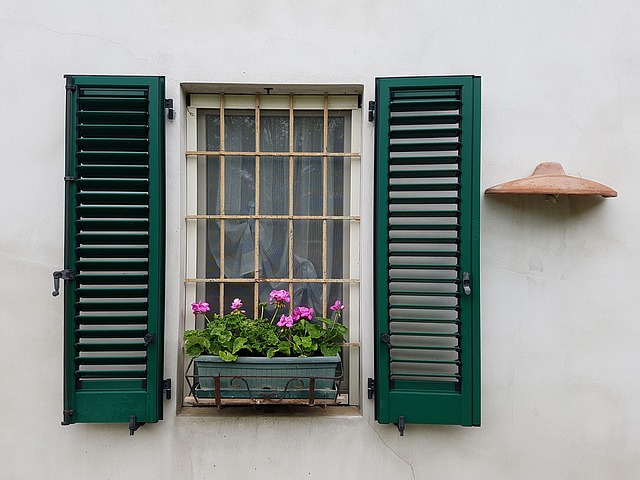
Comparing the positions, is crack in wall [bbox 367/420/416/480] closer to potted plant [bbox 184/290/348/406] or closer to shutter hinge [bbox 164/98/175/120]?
potted plant [bbox 184/290/348/406]

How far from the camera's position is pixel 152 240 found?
2744mm

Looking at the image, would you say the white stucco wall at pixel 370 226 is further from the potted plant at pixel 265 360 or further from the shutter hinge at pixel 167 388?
the potted plant at pixel 265 360

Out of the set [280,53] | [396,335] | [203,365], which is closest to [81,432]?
[203,365]

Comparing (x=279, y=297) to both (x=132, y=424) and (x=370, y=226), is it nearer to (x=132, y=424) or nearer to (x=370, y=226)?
(x=370, y=226)

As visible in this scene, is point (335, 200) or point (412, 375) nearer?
point (412, 375)

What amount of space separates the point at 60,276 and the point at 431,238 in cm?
173

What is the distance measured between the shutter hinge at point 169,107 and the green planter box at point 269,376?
1.18 metres

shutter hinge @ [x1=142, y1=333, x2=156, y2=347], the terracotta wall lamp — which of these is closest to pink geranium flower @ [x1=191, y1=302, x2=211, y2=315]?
shutter hinge @ [x1=142, y1=333, x2=156, y2=347]

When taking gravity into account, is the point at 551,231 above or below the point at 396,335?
above

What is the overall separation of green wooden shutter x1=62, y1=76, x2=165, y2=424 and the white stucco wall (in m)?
0.16

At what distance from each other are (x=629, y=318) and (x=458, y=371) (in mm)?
902

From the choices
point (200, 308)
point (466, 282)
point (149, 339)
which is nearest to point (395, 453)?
point (466, 282)

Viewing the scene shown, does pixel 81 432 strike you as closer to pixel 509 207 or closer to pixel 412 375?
pixel 412 375

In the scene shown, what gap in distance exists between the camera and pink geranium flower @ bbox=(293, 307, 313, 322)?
9.19 ft
